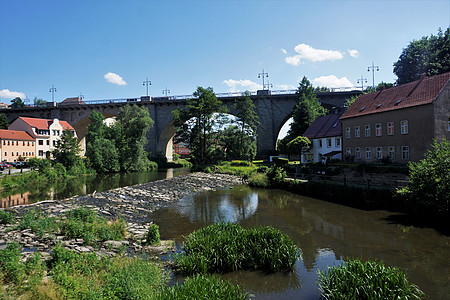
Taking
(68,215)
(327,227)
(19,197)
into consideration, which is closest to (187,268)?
(68,215)

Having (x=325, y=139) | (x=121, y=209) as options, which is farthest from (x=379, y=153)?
(x=121, y=209)

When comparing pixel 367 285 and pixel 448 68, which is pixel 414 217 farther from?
pixel 448 68

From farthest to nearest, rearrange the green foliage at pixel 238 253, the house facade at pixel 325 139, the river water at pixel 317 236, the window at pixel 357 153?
the house facade at pixel 325 139, the window at pixel 357 153, the green foliage at pixel 238 253, the river water at pixel 317 236

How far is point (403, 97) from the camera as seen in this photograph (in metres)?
22.6

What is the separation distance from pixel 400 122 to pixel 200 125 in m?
31.2

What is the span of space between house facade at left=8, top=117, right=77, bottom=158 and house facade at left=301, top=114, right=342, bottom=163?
47522 millimetres

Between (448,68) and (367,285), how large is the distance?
44486 millimetres

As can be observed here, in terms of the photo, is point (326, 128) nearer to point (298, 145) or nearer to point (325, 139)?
point (325, 139)

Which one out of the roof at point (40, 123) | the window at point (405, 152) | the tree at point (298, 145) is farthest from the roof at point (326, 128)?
the roof at point (40, 123)

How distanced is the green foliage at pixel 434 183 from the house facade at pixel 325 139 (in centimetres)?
1710

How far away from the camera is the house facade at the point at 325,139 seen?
107ft

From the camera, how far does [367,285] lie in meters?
5.87

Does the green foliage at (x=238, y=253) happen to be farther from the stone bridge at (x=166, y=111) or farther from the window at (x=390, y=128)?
the stone bridge at (x=166, y=111)

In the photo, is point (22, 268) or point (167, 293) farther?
point (22, 268)
